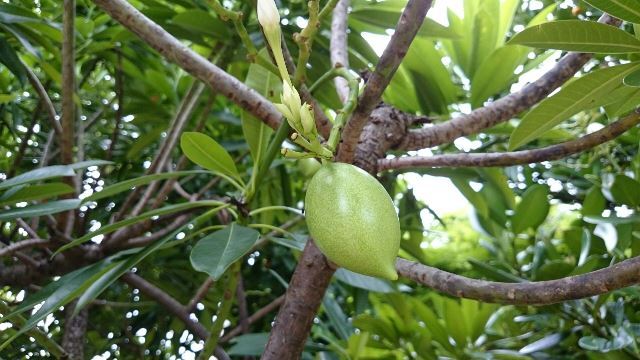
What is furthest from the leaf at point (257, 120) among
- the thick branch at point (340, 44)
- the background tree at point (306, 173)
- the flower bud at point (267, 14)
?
the flower bud at point (267, 14)

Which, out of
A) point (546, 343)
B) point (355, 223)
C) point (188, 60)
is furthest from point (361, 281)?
point (355, 223)

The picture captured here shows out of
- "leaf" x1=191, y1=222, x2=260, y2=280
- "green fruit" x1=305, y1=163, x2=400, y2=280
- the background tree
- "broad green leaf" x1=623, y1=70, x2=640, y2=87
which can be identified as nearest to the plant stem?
the background tree

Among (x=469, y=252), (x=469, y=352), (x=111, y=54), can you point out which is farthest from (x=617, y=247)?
(x=111, y=54)

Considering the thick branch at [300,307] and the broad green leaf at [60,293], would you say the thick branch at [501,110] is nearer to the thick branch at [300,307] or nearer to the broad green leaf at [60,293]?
the thick branch at [300,307]

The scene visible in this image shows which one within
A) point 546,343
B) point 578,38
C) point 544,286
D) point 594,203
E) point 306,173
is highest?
point 578,38

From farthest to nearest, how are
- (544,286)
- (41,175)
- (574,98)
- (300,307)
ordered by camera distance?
1. (41,175)
2. (300,307)
3. (574,98)
4. (544,286)

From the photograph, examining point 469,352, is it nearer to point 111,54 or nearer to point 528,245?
point 528,245

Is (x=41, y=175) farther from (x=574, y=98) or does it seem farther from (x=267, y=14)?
(x=574, y=98)
